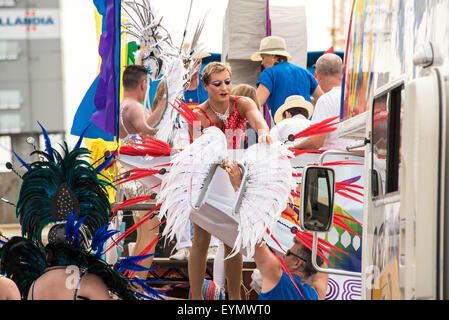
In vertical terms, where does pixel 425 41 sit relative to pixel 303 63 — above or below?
below

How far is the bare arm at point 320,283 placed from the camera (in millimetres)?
4406

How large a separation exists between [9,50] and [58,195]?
85 centimetres

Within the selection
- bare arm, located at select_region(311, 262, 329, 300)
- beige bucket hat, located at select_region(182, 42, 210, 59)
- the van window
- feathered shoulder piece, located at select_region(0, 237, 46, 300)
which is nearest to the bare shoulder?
beige bucket hat, located at select_region(182, 42, 210, 59)

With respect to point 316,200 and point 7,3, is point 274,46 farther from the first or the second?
point 316,200

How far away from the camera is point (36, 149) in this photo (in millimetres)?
3365

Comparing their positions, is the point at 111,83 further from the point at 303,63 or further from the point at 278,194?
the point at 303,63

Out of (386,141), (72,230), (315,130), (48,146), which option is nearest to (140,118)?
(315,130)

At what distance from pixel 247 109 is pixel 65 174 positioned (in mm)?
1883

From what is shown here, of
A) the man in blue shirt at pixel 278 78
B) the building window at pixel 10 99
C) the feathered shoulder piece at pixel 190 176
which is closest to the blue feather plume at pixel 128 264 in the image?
the building window at pixel 10 99

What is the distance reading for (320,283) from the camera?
14.6 feet

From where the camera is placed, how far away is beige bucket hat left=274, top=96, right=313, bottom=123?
19.0ft

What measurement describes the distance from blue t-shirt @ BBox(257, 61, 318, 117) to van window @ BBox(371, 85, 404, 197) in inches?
148
